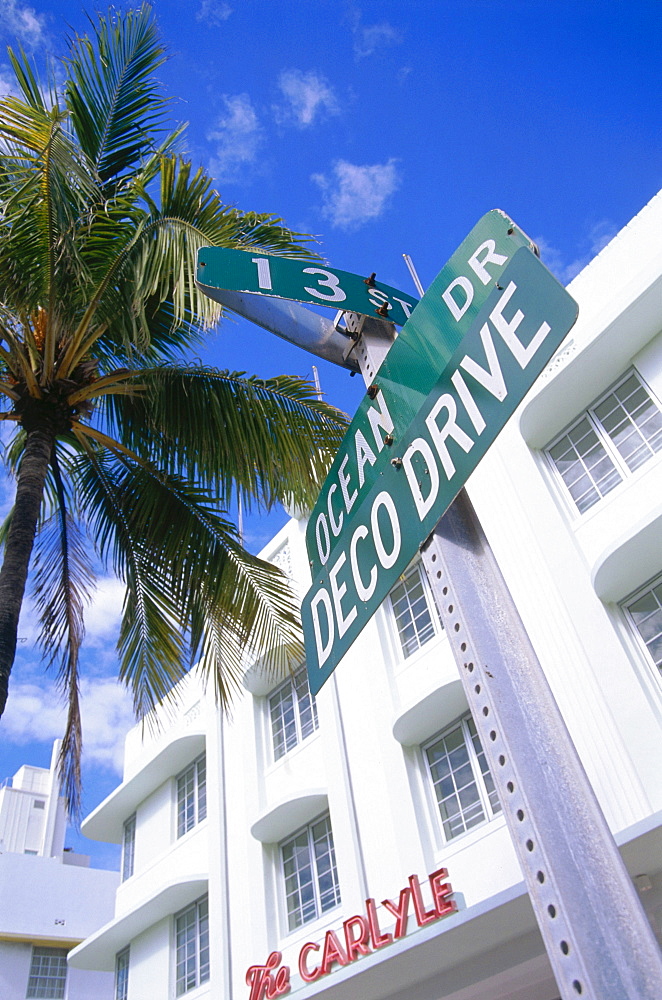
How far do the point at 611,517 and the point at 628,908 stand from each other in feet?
29.5

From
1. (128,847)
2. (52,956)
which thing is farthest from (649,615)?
(52,956)

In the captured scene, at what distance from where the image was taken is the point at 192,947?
15109 millimetres

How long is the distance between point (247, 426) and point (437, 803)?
621cm

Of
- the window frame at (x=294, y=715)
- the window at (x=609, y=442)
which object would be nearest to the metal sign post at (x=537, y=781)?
the window at (x=609, y=442)

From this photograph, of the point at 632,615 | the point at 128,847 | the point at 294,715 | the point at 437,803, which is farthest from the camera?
the point at 128,847

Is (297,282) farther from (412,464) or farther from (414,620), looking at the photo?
(414,620)

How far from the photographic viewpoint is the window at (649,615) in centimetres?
928

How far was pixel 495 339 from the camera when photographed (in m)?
2.14

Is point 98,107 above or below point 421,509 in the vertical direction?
above

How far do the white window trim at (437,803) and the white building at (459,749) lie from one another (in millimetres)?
29

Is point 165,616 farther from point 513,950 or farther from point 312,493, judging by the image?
point 513,950

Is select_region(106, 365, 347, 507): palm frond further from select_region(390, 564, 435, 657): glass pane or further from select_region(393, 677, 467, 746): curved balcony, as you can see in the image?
select_region(390, 564, 435, 657): glass pane

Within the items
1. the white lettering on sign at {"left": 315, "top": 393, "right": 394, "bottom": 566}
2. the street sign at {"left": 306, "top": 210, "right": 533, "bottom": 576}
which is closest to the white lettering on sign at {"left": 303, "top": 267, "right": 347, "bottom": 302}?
the street sign at {"left": 306, "top": 210, "right": 533, "bottom": 576}

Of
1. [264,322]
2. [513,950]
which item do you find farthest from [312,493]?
[513,950]
